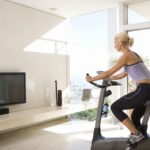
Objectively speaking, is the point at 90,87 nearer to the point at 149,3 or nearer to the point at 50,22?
the point at 50,22

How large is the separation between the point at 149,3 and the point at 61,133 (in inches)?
120

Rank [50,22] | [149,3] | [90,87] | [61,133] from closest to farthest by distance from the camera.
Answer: [61,133], [149,3], [50,22], [90,87]

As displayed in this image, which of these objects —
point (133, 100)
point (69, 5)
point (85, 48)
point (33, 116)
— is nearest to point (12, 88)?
point (33, 116)

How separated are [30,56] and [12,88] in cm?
90

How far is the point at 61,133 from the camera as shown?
464cm

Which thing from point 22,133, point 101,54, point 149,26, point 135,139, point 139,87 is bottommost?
point 22,133

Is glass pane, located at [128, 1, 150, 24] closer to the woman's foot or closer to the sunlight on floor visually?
the sunlight on floor

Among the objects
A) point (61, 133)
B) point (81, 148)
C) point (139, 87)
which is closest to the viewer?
point (139, 87)

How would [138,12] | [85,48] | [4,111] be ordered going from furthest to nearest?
1. [85,48]
2. [138,12]
3. [4,111]

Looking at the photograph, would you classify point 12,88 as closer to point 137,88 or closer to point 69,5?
point 69,5

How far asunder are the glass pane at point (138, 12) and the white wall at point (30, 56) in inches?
71.3

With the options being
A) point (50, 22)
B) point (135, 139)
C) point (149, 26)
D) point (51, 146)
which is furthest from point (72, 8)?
point (135, 139)

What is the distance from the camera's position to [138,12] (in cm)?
504

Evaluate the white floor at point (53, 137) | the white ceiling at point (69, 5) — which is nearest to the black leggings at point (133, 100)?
the white floor at point (53, 137)
